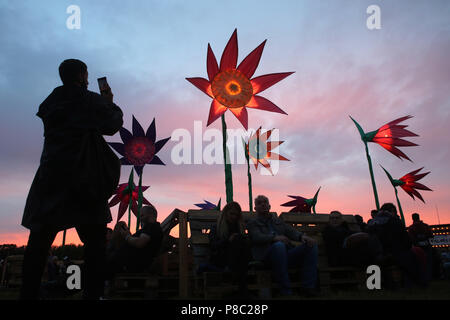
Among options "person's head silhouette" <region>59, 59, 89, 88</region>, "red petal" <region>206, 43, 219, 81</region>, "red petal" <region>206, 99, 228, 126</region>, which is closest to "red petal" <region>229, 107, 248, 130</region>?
"red petal" <region>206, 99, 228, 126</region>

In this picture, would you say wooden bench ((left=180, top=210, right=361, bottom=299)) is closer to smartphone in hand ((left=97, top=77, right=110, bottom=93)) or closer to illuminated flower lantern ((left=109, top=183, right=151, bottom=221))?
smartphone in hand ((left=97, top=77, right=110, bottom=93))

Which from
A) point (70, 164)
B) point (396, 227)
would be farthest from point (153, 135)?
point (70, 164)

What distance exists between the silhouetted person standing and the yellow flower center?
5924 millimetres

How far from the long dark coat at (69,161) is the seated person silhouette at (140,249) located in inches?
78.3

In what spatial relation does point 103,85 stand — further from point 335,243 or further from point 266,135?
point 266,135

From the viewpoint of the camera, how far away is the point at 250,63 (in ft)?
28.8

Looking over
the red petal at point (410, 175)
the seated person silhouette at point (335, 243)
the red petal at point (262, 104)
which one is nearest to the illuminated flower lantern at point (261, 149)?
the red petal at point (262, 104)

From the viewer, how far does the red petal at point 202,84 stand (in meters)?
8.20

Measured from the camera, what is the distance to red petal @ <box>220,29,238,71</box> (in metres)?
8.52

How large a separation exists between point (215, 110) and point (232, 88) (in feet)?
2.65
